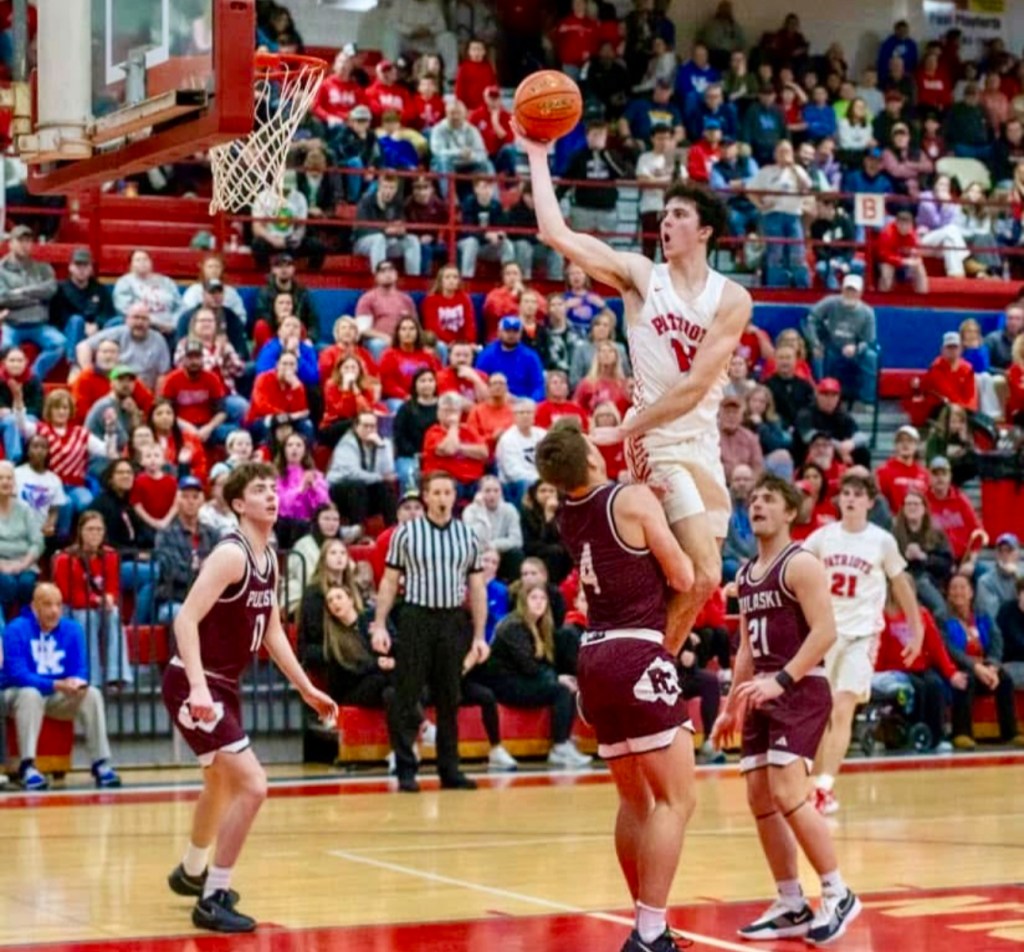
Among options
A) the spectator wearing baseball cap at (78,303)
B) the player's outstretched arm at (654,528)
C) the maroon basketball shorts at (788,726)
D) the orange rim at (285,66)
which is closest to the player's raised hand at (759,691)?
the maroon basketball shorts at (788,726)

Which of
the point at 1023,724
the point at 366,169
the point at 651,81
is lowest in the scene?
the point at 1023,724

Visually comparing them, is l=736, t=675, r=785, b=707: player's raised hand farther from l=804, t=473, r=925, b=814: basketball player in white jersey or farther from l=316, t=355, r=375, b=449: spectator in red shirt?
l=316, t=355, r=375, b=449: spectator in red shirt

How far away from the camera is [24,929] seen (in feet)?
27.6

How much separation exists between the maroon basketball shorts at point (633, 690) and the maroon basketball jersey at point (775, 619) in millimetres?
1226

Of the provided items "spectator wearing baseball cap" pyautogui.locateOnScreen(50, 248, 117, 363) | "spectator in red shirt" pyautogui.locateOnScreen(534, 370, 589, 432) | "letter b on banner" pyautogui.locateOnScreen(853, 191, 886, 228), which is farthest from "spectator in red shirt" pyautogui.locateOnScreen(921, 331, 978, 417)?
"spectator wearing baseball cap" pyautogui.locateOnScreen(50, 248, 117, 363)

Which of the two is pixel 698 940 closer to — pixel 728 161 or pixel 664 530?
pixel 664 530

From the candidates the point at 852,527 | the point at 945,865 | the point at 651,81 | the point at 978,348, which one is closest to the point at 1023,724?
the point at 978,348

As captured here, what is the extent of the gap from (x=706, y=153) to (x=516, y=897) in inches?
574

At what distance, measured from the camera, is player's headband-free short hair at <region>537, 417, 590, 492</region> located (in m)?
7.38

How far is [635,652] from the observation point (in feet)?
24.6

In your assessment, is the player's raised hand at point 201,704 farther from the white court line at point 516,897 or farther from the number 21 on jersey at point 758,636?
the number 21 on jersey at point 758,636

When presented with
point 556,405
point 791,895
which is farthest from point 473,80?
point 791,895

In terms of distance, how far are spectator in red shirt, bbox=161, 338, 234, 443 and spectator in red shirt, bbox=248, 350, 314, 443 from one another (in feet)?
0.77

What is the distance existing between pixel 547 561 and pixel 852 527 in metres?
3.94
